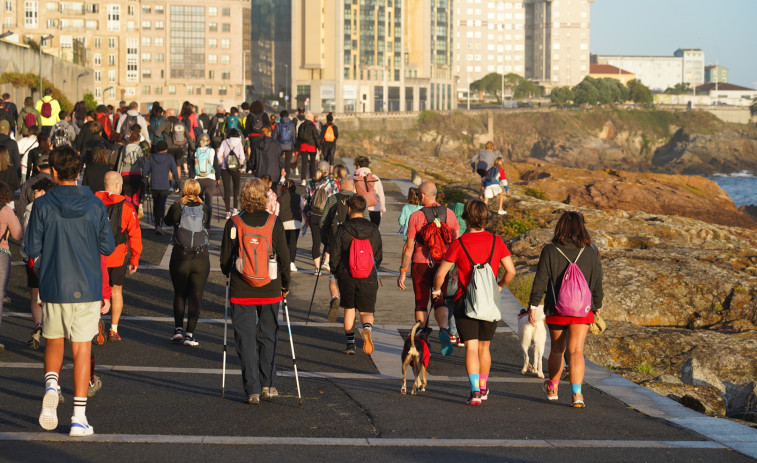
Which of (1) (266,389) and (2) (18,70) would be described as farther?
(2) (18,70)

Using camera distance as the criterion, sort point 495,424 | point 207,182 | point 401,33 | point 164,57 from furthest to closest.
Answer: point 401,33, point 164,57, point 207,182, point 495,424

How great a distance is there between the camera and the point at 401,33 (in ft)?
491

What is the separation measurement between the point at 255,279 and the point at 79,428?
1879 mm

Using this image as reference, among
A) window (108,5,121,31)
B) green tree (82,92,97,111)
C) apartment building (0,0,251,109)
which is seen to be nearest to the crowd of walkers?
green tree (82,92,97,111)

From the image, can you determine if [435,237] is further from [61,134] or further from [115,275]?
[61,134]

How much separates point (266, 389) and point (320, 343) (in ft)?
10.2

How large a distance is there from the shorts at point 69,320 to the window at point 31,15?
12987cm

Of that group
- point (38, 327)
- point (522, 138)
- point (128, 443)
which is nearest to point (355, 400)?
point (128, 443)

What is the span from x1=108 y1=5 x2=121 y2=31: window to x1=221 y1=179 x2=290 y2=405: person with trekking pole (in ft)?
431

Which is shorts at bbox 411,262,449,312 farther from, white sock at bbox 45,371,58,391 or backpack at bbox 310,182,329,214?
white sock at bbox 45,371,58,391

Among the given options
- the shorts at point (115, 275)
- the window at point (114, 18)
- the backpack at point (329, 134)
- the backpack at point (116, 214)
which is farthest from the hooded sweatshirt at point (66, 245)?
the window at point (114, 18)

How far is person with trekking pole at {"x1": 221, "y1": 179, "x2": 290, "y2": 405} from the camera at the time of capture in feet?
26.6

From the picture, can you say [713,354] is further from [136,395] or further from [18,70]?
[18,70]

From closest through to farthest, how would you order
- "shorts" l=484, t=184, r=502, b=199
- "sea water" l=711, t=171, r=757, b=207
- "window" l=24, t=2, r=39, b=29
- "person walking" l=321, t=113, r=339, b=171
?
"shorts" l=484, t=184, r=502, b=199, "person walking" l=321, t=113, r=339, b=171, "sea water" l=711, t=171, r=757, b=207, "window" l=24, t=2, r=39, b=29
